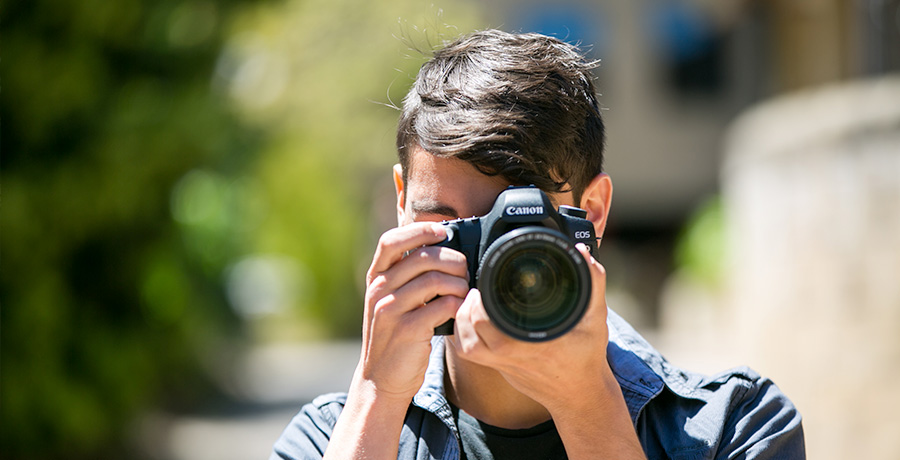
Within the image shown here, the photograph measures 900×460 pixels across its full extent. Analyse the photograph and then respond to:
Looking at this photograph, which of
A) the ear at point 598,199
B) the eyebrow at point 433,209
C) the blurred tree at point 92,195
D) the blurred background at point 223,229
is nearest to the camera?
the eyebrow at point 433,209

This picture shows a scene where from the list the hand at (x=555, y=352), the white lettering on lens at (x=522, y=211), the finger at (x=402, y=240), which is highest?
the white lettering on lens at (x=522, y=211)

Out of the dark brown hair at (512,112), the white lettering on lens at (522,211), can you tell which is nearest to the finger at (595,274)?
the white lettering on lens at (522,211)

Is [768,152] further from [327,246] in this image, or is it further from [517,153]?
[327,246]

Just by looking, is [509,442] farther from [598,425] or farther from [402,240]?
[402,240]

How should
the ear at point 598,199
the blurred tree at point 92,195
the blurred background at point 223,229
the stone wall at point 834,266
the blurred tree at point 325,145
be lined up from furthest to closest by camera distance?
the blurred tree at point 325,145 → the blurred tree at point 92,195 → the blurred background at point 223,229 → the stone wall at point 834,266 → the ear at point 598,199

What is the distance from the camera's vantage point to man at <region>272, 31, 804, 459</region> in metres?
1.66

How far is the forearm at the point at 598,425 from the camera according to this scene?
5.35ft

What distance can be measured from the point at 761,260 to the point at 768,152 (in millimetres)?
795

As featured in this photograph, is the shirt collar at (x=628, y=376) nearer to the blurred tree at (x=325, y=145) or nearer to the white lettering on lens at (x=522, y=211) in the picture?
the white lettering on lens at (x=522, y=211)

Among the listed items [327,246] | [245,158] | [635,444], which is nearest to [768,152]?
[245,158]

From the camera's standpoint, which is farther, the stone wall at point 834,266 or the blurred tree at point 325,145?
the blurred tree at point 325,145

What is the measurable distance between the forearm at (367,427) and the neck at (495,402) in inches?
9.6

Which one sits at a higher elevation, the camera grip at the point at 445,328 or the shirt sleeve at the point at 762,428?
the camera grip at the point at 445,328

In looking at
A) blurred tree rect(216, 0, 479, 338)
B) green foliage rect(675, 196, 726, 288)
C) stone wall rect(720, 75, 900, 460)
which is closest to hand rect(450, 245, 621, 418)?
stone wall rect(720, 75, 900, 460)
